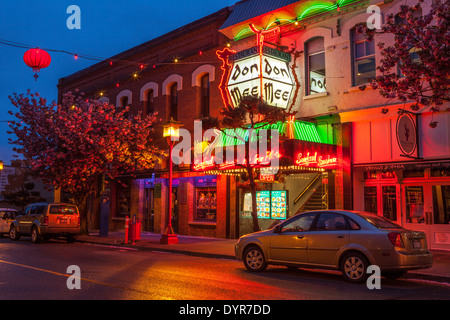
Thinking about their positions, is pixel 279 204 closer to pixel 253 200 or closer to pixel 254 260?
pixel 253 200

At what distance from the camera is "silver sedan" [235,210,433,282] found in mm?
9047

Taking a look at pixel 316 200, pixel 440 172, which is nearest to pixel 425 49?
pixel 440 172

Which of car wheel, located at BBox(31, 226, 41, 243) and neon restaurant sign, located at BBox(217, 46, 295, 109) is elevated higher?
neon restaurant sign, located at BBox(217, 46, 295, 109)

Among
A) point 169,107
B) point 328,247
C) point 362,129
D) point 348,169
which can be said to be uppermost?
point 169,107

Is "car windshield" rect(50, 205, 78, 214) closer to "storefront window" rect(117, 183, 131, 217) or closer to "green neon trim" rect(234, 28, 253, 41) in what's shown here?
"storefront window" rect(117, 183, 131, 217)

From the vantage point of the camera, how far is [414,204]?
15.2 metres

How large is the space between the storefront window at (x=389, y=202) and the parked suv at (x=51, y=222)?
13026mm

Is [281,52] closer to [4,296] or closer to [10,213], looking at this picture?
[4,296]

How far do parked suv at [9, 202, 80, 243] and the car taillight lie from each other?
1494 cm

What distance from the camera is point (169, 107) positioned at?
24.9 metres

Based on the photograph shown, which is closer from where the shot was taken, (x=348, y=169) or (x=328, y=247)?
(x=328, y=247)

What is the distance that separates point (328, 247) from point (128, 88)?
67.0 feet

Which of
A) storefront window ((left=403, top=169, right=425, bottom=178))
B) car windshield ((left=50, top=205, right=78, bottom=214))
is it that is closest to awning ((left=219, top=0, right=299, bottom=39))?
storefront window ((left=403, top=169, right=425, bottom=178))
